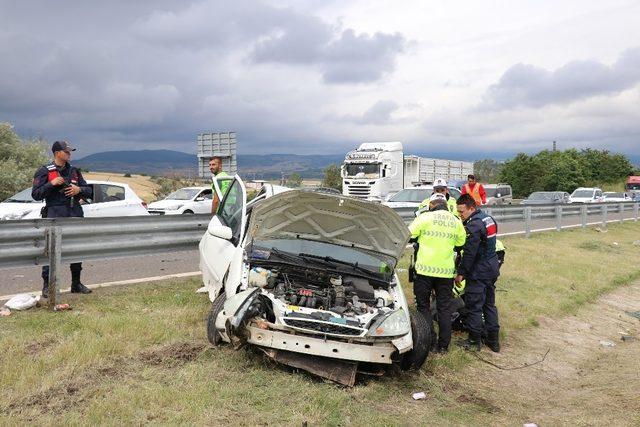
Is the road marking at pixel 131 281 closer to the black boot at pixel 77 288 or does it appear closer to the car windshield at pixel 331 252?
the black boot at pixel 77 288

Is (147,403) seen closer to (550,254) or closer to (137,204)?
(137,204)

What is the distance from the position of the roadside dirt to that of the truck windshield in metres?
21.5

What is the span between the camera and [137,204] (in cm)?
1154

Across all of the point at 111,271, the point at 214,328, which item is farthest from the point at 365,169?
the point at 214,328

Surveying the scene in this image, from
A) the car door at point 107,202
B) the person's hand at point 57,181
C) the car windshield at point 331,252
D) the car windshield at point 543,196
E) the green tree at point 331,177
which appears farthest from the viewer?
the green tree at point 331,177

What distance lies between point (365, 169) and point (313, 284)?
81.9 ft

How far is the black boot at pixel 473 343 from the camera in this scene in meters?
5.97

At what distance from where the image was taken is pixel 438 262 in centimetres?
560

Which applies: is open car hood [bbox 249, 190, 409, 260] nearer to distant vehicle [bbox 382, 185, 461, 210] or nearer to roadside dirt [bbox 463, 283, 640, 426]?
roadside dirt [bbox 463, 283, 640, 426]

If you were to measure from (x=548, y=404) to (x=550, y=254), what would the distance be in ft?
27.5

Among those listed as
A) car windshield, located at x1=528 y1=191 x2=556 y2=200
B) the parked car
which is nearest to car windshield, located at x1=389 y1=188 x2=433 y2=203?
the parked car

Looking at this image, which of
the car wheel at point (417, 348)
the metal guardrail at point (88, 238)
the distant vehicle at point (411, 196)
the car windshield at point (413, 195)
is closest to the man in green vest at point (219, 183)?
the metal guardrail at point (88, 238)

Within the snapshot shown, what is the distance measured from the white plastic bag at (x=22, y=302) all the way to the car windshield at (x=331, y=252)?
2.48 meters

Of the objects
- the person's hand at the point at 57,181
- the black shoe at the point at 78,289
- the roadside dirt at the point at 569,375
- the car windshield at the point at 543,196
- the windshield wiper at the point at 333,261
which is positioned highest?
the person's hand at the point at 57,181
